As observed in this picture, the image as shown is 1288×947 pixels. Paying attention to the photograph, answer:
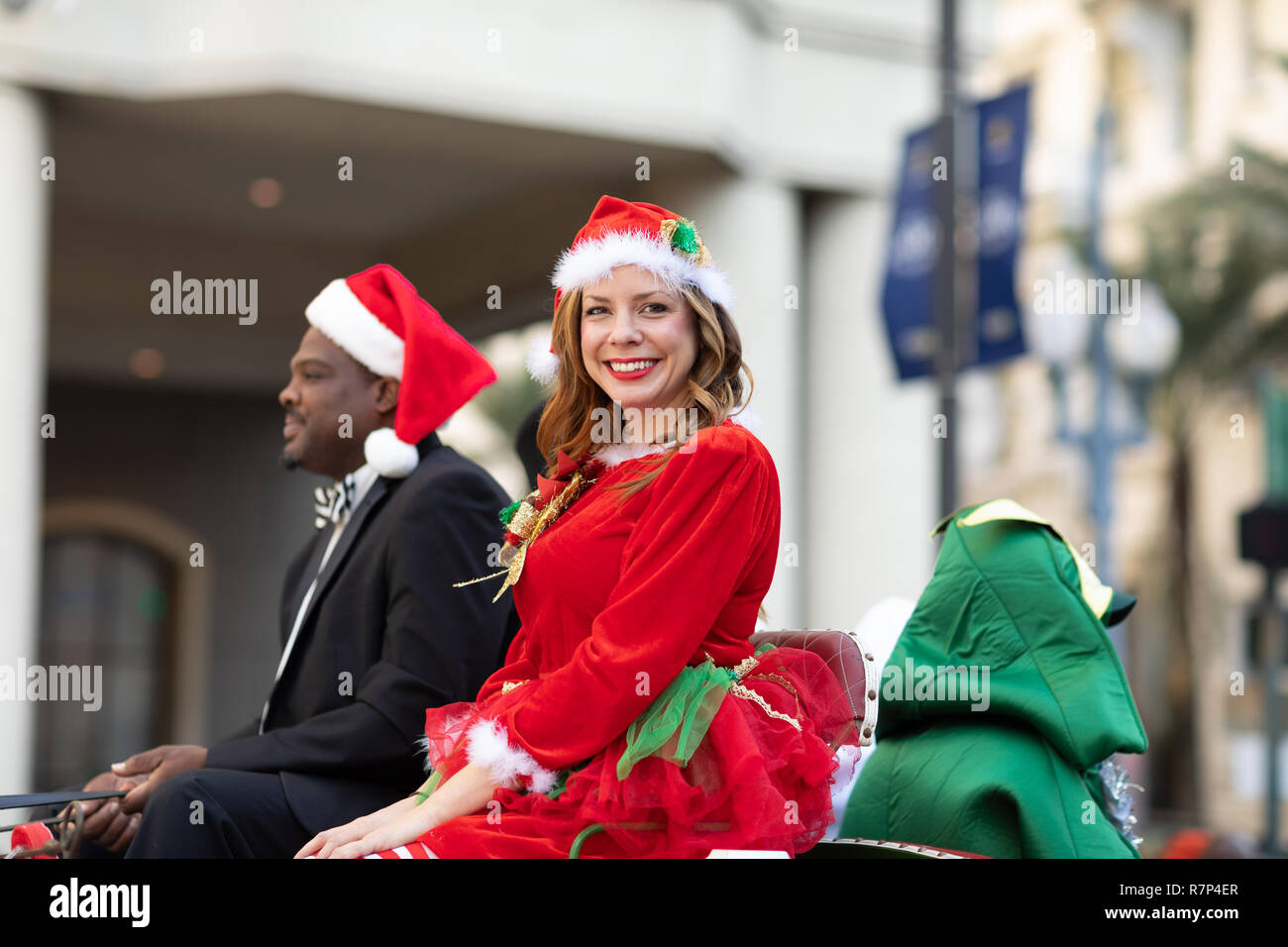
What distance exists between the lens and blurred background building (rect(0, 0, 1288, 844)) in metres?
8.71

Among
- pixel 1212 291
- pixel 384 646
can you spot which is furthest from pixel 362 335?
pixel 1212 291

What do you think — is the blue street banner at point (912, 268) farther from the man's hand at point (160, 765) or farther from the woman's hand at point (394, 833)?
the woman's hand at point (394, 833)

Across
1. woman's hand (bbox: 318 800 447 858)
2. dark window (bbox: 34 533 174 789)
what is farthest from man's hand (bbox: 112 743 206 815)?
dark window (bbox: 34 533 174 789)

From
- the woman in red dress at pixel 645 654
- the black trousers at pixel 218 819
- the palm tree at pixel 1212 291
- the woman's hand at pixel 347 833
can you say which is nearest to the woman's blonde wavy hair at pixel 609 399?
the woman in red dress at pixel 645 654

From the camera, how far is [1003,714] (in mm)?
3145

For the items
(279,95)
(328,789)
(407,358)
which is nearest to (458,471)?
(407,358)

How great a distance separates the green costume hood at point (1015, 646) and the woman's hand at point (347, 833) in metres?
1.25

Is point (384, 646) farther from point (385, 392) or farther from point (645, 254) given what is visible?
point (645, 254)

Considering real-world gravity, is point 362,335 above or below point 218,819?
above

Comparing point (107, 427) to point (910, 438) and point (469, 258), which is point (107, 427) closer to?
point (469, 258)

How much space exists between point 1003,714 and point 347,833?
143 centimetres

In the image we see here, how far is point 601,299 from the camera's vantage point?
2.80 meters

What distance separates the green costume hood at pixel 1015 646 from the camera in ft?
9.97
